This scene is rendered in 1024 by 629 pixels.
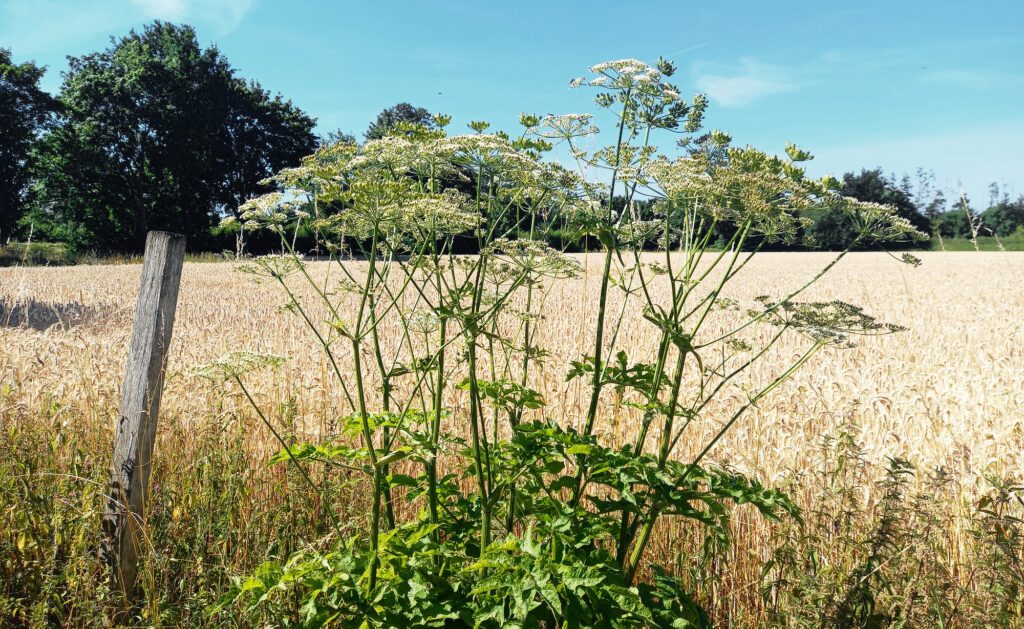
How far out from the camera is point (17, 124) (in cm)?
4478

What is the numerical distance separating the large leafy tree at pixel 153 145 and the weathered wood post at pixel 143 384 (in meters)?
53.3

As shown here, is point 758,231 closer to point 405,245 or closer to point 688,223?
point 688,223

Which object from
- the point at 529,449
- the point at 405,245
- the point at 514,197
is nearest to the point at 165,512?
the point at 405,245

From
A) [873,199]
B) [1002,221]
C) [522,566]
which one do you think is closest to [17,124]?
[522,566]

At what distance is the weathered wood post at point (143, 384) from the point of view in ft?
11.7

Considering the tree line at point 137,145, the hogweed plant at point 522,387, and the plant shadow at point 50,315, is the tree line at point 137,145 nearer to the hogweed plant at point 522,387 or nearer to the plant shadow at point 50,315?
the plant shadow at point 50,315

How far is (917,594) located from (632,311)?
9200 mm

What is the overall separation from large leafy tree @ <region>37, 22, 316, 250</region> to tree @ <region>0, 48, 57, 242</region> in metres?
1.32

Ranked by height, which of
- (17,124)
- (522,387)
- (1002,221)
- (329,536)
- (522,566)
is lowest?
(329,536)

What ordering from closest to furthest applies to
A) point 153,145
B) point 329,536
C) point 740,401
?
point 329,536 < point 740,401 < point 153,145

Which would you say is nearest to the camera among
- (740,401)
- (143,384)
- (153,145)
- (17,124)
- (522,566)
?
(522,566)

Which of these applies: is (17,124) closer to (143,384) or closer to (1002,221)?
(143,384)

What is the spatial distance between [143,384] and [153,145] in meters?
55.4

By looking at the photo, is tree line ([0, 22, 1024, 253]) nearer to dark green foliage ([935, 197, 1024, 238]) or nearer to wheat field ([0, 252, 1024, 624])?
dark green foliage ([935, 197, 1024, 238])
